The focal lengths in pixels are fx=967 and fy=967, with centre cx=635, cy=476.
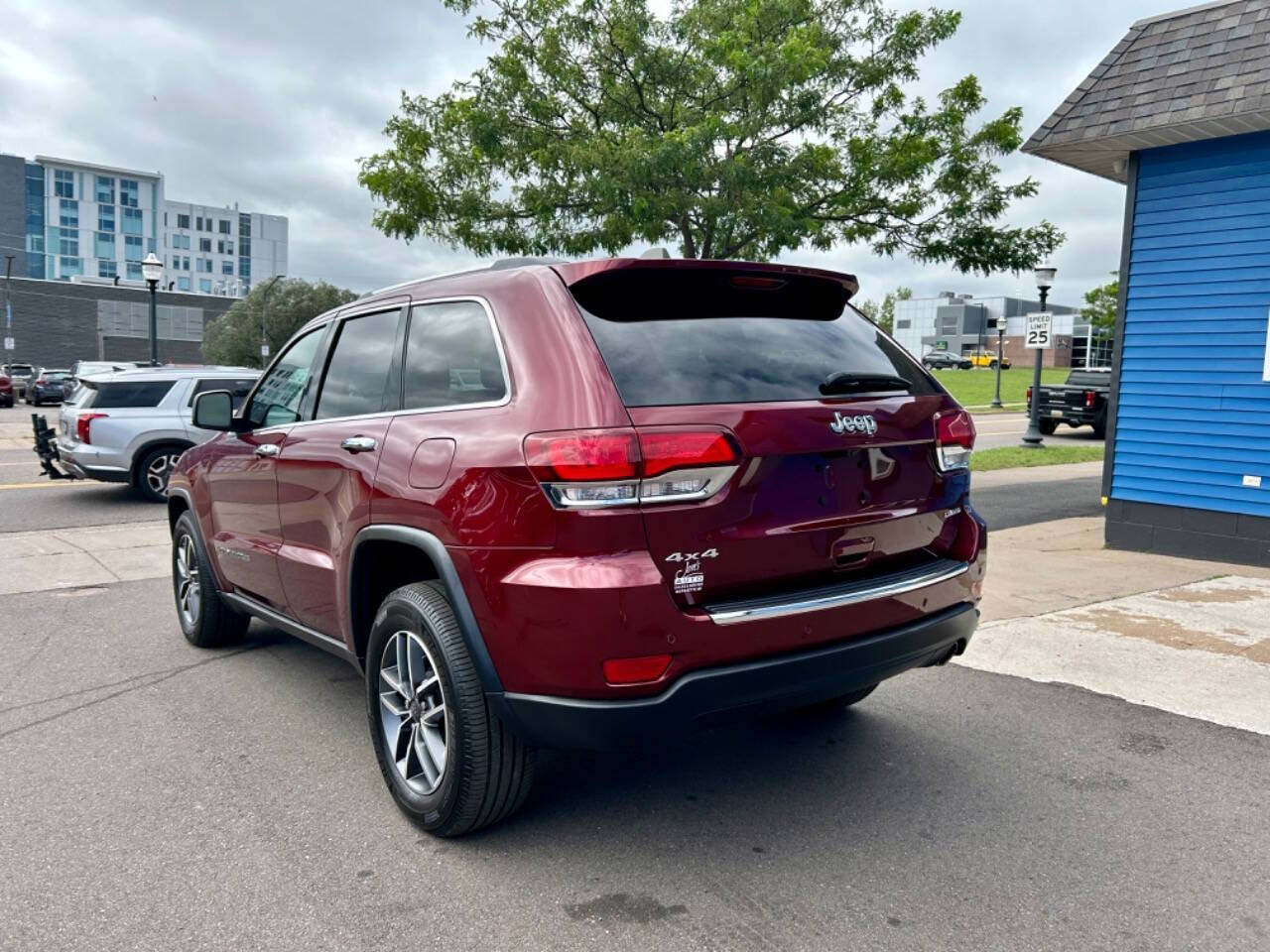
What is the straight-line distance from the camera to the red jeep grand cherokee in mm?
2719

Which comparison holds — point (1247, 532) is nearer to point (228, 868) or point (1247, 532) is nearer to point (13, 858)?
point (228, 868)

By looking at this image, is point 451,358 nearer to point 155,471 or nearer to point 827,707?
point 827,707

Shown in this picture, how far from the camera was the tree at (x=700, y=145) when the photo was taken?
1091cm

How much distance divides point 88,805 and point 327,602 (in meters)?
1.07

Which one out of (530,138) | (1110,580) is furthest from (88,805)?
(530,138)

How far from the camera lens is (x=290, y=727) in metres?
4.27

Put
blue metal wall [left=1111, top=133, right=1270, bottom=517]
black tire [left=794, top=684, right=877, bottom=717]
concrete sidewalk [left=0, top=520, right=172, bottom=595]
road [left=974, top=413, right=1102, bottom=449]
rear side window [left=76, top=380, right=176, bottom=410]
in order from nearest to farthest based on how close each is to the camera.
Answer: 1. black tire [left=794, top=684, right=877, bottom=717]
2. concrete sidewalk [left=0, top=520, right=172, bottom=595]
3. blue metal wall [left=1111, top=133, right=1270, bottom=517]
4. rear side window [left=76, top=380, right=176, bottom=410]
5. road [left=974, top=413, right=1102, bottom=449]

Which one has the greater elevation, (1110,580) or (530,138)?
(530,138)

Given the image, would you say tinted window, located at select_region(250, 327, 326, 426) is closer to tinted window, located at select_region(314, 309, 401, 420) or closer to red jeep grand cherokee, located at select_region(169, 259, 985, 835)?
tinted window, located at select_region(314, 309, 401, 420)

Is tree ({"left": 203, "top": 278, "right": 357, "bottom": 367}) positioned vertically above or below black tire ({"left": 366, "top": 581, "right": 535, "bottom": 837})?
above

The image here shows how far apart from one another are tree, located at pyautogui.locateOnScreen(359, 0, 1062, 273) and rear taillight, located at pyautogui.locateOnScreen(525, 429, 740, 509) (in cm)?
831

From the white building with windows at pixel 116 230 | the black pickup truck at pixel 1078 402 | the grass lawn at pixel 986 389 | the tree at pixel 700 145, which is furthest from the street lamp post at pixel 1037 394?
the white building with windows at pixel 116 230

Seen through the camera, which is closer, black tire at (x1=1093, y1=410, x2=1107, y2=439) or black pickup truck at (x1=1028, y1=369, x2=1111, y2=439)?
black pickup truck at (x1=1028, y1=369, x2=1111, y2=439)

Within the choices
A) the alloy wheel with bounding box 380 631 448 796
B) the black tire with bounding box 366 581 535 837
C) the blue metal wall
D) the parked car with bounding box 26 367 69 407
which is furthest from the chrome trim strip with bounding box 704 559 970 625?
the parked car with bounding box 26 367 69 407
